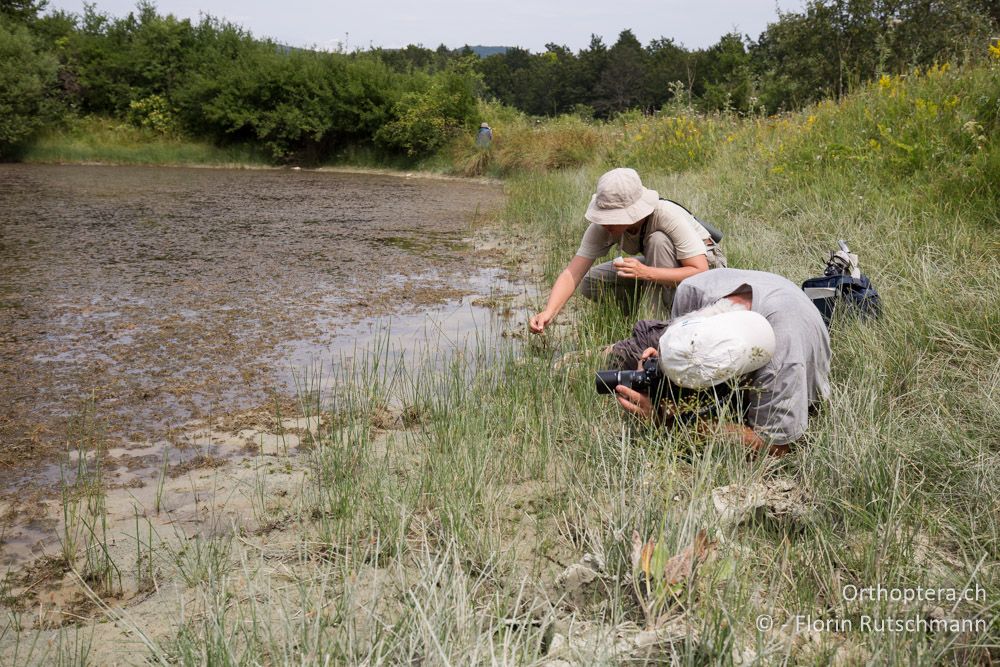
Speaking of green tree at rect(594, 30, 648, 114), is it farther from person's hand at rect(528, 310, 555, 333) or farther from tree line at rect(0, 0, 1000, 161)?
person's hand at rect(528, 310, 555, 333)

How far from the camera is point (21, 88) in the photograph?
17984 mm

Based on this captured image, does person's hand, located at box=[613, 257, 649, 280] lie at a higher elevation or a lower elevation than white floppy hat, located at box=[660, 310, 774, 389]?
higher

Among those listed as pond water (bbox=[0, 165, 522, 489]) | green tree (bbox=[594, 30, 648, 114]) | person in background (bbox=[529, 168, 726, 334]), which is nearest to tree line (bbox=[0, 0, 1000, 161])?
pond water (bbox=[0, 165, 522, 489])

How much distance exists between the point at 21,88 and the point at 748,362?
21124 millimetres

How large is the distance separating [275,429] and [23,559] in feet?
3.37

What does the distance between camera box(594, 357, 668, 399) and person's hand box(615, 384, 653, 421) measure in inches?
0.9

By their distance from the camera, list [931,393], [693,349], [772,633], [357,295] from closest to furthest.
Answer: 1. [772,633]
2. [693,349]
3. [931,393]
4. [357,295]

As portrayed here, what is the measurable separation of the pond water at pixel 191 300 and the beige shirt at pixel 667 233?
97 cm

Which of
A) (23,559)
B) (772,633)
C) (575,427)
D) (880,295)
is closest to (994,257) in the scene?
(880,295)

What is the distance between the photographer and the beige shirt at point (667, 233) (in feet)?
10.9

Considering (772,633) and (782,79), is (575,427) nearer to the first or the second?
(772,633)

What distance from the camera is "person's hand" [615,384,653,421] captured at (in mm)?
2305

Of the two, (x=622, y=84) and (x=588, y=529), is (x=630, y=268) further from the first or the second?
(x=622, y=84)

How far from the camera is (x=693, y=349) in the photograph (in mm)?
1978
